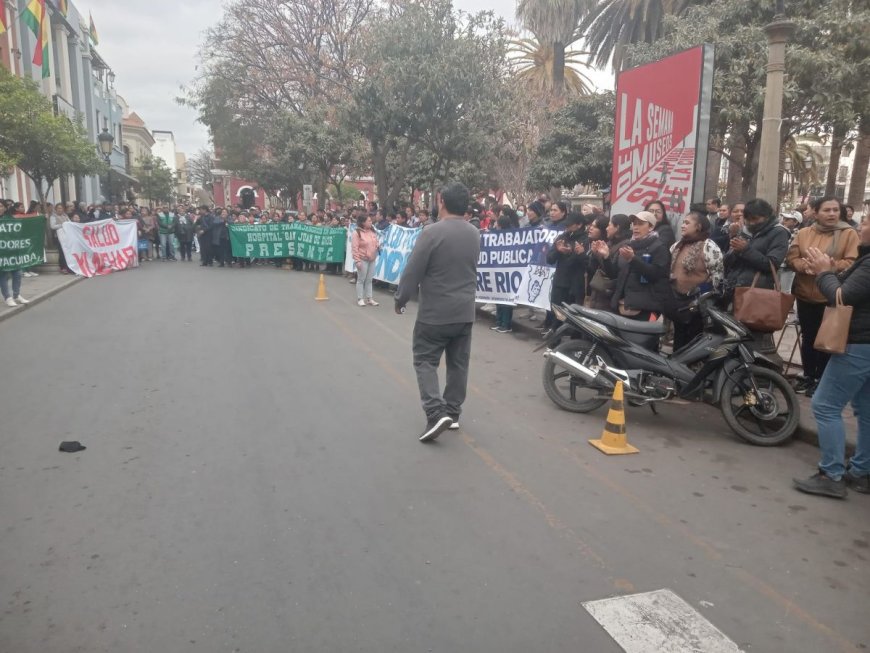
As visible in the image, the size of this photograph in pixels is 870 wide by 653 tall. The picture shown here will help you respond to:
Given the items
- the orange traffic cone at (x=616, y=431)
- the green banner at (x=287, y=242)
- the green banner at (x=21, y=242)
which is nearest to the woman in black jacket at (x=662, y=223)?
the orange traffic cone at (x=616, y=431)

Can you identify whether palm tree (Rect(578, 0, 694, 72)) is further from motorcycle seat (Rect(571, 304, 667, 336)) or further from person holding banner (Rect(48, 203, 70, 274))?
motorcycle seat (Rect(571, 304, 667, 336))

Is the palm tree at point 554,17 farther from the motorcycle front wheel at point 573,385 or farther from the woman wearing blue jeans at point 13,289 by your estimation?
the motorcycle front wheel at point 573,385

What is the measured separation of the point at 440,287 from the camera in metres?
5.12

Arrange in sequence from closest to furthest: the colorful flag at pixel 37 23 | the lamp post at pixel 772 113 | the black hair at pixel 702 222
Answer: the black hair at pixel 702 222 < the lamp post at pixel 772 113 < the colorful flag at pixel 37 23

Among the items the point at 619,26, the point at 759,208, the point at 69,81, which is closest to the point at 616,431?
the point at 759,208

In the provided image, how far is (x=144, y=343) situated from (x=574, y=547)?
6657 millimetres

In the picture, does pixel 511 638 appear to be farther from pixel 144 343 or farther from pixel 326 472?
pixel 144 343

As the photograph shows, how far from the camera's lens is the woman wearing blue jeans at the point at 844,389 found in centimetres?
402

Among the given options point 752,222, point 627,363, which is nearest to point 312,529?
point 627,363

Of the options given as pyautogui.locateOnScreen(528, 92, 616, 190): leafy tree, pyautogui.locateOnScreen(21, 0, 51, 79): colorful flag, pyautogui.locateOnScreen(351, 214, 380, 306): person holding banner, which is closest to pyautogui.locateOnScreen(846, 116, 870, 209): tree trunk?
pyautogui.locateOnScreen(528, 92, 616, 190): leafy tree

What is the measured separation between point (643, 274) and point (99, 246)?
1531 centimetres

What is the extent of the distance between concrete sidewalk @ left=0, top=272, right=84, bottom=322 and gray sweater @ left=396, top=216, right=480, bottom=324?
7.98m

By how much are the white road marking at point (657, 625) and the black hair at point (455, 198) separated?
9.80 ft

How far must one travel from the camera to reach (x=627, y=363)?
571 centimetres
